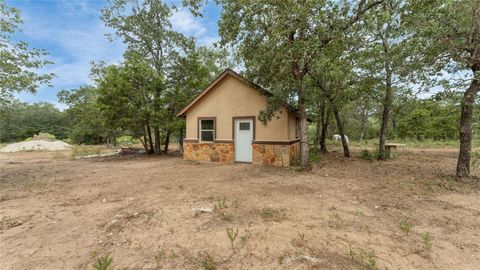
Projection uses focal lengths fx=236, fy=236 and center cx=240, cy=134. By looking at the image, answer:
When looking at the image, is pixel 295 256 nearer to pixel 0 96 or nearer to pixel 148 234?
pixel 148 234

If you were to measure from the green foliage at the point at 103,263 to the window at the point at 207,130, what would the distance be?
348 inches

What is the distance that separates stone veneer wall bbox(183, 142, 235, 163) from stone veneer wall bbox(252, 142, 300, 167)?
1295mm

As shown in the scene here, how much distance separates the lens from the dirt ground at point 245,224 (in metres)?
3.05

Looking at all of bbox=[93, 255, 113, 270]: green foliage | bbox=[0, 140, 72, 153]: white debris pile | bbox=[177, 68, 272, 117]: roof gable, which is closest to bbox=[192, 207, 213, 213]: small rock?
bbox=[93, 255, 113, 270]: green foliage

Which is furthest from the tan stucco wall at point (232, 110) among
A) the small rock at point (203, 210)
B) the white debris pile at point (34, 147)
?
the white debris pile at point (34, 147)

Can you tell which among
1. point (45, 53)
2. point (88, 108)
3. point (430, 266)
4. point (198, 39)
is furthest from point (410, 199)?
point (88, 108)

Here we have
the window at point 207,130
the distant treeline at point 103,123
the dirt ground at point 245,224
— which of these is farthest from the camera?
the distant treeline at point 103,123

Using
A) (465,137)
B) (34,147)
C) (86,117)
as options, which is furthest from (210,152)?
(34,147)

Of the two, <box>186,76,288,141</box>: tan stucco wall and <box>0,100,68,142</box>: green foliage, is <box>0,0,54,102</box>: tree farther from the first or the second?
<box>0,100,68,142</box>: green foliage

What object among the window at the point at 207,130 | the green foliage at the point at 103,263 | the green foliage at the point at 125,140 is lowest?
the green foliage at the point at 103,263

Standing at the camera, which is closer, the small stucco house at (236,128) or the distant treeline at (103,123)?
the small stucco house at (236,128)

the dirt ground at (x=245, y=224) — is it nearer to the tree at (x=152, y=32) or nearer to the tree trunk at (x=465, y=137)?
the tree trunk at (x=465, y=137)

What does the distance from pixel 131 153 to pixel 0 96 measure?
845 centimetres

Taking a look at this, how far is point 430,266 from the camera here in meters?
2.85
